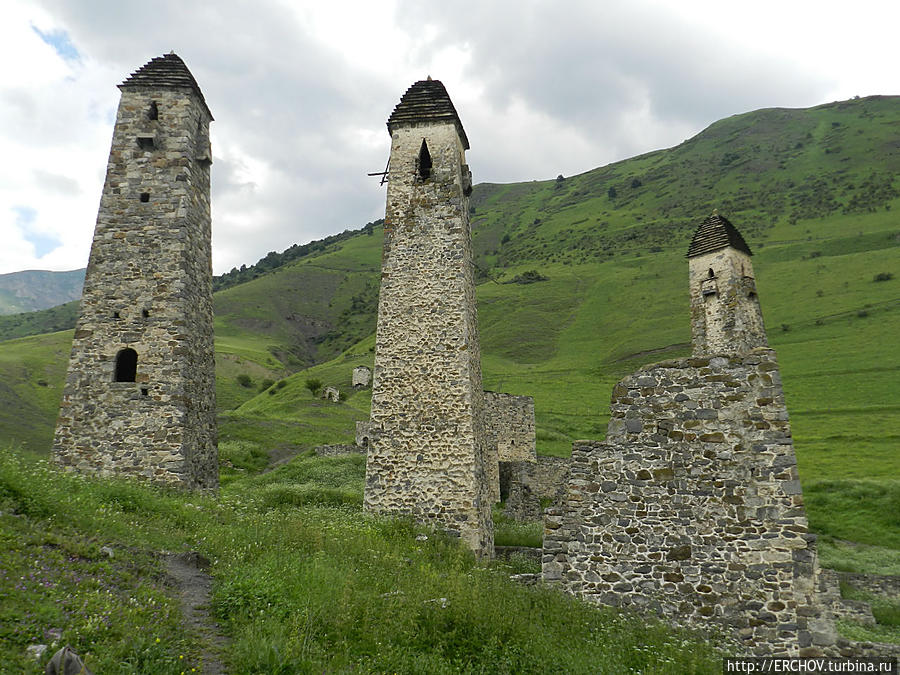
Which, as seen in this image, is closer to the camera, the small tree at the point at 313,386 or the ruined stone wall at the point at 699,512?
the ruined stone wall at the point at 699,512

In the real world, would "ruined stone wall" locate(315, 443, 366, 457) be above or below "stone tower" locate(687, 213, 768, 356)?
below

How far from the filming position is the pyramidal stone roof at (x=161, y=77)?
14.0 metres

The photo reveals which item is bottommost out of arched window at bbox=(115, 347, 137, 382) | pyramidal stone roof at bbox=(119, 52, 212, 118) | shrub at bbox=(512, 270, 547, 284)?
arched window at bbox=(115, 347, 137, 382)

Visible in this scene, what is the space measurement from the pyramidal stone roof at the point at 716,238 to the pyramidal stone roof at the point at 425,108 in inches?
438

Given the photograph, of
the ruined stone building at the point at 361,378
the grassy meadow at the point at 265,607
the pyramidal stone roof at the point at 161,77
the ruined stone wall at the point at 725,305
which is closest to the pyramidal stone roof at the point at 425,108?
the pyramidal stone roof at the point at 161,77

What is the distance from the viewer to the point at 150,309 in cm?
1281

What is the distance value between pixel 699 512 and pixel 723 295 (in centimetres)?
1480

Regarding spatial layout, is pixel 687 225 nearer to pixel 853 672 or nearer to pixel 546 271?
pixel 546 271

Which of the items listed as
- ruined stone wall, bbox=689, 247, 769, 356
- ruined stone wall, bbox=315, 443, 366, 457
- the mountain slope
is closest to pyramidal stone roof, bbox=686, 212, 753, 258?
ruined stone wall, bbox=689, 247, 769, 356

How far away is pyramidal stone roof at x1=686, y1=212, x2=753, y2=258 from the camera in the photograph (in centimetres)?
2075

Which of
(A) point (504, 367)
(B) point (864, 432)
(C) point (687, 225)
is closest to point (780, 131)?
(C) point (687, 225)

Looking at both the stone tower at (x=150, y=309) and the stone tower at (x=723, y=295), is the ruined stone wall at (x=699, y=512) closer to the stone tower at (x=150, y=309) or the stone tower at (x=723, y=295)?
the stone tower at (x=150, y=309)

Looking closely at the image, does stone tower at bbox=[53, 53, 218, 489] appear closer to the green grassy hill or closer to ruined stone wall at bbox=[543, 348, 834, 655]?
ruined stone wall at bbox=[543, 348, 834, 655]

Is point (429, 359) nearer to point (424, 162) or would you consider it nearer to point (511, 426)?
point (424, 162)
